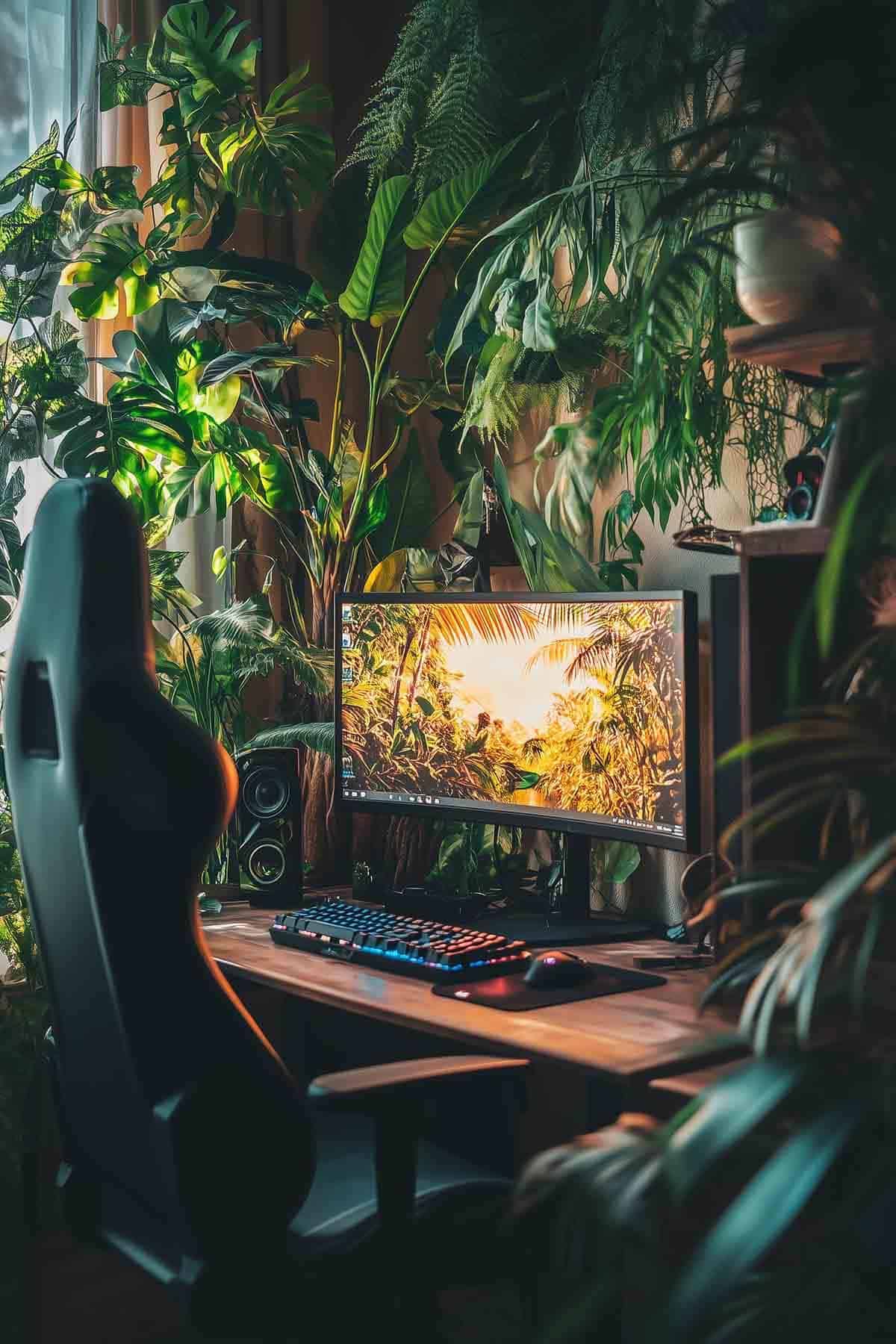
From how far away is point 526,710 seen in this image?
193 cm

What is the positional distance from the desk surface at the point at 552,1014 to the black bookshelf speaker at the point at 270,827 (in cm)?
29

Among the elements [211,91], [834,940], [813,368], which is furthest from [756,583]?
[211,91]

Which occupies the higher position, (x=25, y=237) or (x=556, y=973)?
(x=25, y=237)

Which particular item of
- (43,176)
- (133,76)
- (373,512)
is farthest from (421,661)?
(133,76)

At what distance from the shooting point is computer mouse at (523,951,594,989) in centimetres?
159

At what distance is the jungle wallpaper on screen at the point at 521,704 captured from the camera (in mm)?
1752

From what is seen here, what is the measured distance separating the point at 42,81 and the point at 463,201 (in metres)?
0.81

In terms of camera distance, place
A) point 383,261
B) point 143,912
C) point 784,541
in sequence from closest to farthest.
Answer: point 143,912, point 784,541, point 383,261

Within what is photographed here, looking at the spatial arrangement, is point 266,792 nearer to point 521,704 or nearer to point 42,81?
point 521,704

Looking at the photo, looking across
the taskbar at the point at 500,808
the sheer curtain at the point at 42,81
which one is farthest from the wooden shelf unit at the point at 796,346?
the sheer curtain at the point at 42,81

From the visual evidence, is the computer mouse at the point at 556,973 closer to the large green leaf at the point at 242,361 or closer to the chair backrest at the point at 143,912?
the chair backrest at the point at 143,912

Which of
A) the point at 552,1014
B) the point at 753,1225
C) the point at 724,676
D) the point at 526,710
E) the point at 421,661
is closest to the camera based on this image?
the point at 753,1225

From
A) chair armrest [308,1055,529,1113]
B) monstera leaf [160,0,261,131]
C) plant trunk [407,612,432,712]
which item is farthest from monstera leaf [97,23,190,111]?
chair armrest [308,1055,529,1113]

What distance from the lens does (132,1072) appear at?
129 cm
